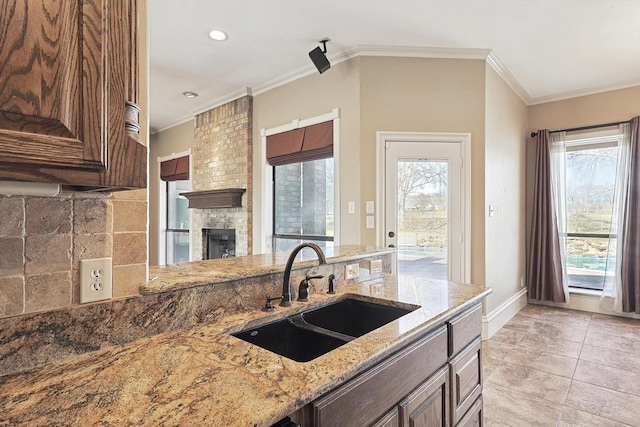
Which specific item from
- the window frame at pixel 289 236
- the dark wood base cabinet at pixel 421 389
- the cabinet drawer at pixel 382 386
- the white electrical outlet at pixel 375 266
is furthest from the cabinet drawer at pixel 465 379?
the window frame at pixel 289 236

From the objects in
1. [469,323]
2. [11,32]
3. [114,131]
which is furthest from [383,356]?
[11,32]

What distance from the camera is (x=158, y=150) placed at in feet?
22.1

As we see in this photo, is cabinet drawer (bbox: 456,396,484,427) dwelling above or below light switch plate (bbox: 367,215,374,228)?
below

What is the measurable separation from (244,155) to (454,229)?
2805mm

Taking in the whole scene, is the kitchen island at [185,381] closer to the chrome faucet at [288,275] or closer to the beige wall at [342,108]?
the chrome faucet at [288,275]

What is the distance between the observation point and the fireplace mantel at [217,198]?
4723mm

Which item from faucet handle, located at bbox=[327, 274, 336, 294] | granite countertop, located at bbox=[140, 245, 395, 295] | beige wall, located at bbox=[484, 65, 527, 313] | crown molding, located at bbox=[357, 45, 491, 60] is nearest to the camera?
granite countertop, located at bbox=[140, 245, 395, 295]

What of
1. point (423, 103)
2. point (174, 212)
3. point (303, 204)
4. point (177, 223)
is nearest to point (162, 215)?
point (174, 212)

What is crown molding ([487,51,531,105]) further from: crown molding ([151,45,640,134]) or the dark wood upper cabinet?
the dark wood upper cabinet

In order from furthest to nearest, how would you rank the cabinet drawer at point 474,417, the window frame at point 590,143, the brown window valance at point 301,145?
the window frame at point 590,143
the brown window valance at point 301,145
the cabinet drawer at point 474,417

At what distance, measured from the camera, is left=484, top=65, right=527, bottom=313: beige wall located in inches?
142

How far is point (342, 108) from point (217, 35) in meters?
1.37

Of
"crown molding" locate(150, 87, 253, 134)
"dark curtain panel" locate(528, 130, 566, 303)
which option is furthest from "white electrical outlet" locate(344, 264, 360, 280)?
"dark curtain panel" locate(528, 130, 566, 303)

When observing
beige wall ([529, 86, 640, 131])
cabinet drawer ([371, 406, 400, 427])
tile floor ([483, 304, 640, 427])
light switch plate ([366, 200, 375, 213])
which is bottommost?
tile floor ([483, 304, 640, 427])
